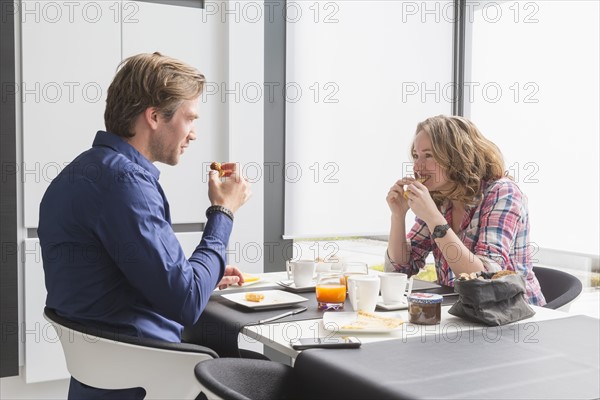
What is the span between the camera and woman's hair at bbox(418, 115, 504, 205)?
2.31 metres

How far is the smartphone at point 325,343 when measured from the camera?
1378 mm

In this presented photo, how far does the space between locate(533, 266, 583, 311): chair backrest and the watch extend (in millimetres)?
386

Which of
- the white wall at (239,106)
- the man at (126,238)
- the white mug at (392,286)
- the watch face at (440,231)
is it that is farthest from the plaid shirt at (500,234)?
the white wall at (239,106)

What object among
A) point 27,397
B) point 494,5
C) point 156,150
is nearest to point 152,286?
point 156,150

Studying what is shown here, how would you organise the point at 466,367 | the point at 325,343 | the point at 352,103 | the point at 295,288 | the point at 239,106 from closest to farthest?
the point at 466,367, the point at 325,343, the point at 295,288, the point at 239,106, the point at 352,103

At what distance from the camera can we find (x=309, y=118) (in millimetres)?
3486

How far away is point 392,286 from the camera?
5.90ft

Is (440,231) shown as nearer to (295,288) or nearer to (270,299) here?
(295,288)

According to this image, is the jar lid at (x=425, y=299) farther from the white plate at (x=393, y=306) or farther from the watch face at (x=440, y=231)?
the watch face at (x=440, y=231)

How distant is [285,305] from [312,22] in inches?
80.8

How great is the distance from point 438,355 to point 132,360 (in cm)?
64

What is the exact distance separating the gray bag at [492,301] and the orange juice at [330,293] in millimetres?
298

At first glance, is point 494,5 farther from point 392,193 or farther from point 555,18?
point 392,193

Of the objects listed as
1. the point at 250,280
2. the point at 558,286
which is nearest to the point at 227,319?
the point at 250,280
